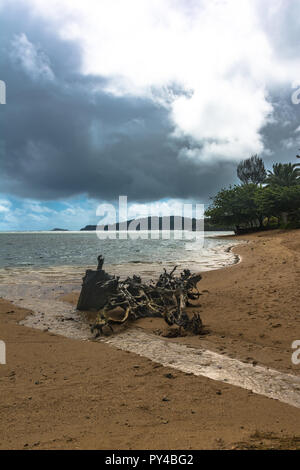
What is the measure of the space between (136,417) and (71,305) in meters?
7.83

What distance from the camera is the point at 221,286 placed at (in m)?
12.6

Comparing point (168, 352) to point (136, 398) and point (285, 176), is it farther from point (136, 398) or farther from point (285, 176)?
point (285, 176)

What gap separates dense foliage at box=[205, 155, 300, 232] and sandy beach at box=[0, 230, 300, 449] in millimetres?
49229

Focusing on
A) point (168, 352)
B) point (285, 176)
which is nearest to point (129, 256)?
point (168, 352)

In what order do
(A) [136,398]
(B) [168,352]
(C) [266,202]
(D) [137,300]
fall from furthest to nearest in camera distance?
1. (C) [266,202]
2. (D) [137,300]
3. (B) [168,352]
4. (A) [136,398]

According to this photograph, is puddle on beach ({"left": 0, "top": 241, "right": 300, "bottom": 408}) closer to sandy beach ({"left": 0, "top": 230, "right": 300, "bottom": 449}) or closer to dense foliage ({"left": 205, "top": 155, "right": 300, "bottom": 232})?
sandy beach ({"left": 0, "top": 230, "right": 300, "bottom": 449})

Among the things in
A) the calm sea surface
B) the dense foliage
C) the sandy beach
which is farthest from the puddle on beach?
the dense foliage

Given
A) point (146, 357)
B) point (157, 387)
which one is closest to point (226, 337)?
point (146, 357)

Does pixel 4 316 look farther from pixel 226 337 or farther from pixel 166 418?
pixel 166 418

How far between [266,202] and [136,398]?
183ft

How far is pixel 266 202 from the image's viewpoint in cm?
5434

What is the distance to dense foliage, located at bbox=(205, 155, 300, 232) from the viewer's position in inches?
2044

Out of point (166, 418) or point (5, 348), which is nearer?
point (166, 418)

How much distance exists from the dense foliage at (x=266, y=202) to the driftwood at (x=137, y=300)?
153ft
